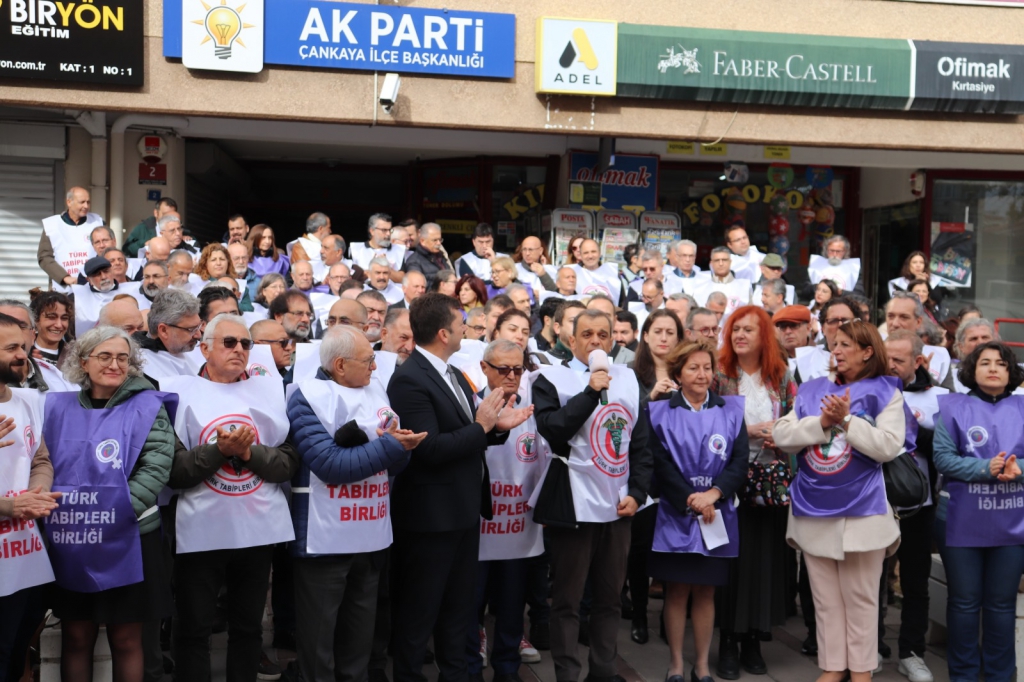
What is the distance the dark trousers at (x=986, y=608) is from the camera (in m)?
5.83

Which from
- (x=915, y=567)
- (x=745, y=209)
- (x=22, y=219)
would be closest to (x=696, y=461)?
(x=915, y=567)

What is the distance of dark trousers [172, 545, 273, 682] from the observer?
498cm

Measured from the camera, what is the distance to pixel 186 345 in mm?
5957

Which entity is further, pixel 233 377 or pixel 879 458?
pixel 879 458

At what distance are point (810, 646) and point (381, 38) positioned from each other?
25.2ft

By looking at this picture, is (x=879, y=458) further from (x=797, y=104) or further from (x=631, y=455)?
(x=797, y=104)

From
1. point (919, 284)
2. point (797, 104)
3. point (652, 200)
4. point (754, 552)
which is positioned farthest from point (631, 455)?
point (652, 200)

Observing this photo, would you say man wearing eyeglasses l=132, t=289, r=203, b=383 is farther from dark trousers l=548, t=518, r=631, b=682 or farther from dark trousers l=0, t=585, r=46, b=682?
dark trousers l=548, t=518, r=631, b=682

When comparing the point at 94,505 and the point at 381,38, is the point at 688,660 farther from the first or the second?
the point at 381,38

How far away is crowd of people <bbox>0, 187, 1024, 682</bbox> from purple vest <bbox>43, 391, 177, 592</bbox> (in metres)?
0.01

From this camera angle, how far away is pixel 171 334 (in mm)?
5871

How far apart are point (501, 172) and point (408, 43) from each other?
378 cm

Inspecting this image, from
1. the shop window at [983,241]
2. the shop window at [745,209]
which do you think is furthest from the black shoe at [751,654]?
the shop window at [983,241]

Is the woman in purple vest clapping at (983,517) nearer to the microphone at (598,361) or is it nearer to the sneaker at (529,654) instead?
the microphone at (598,361)
